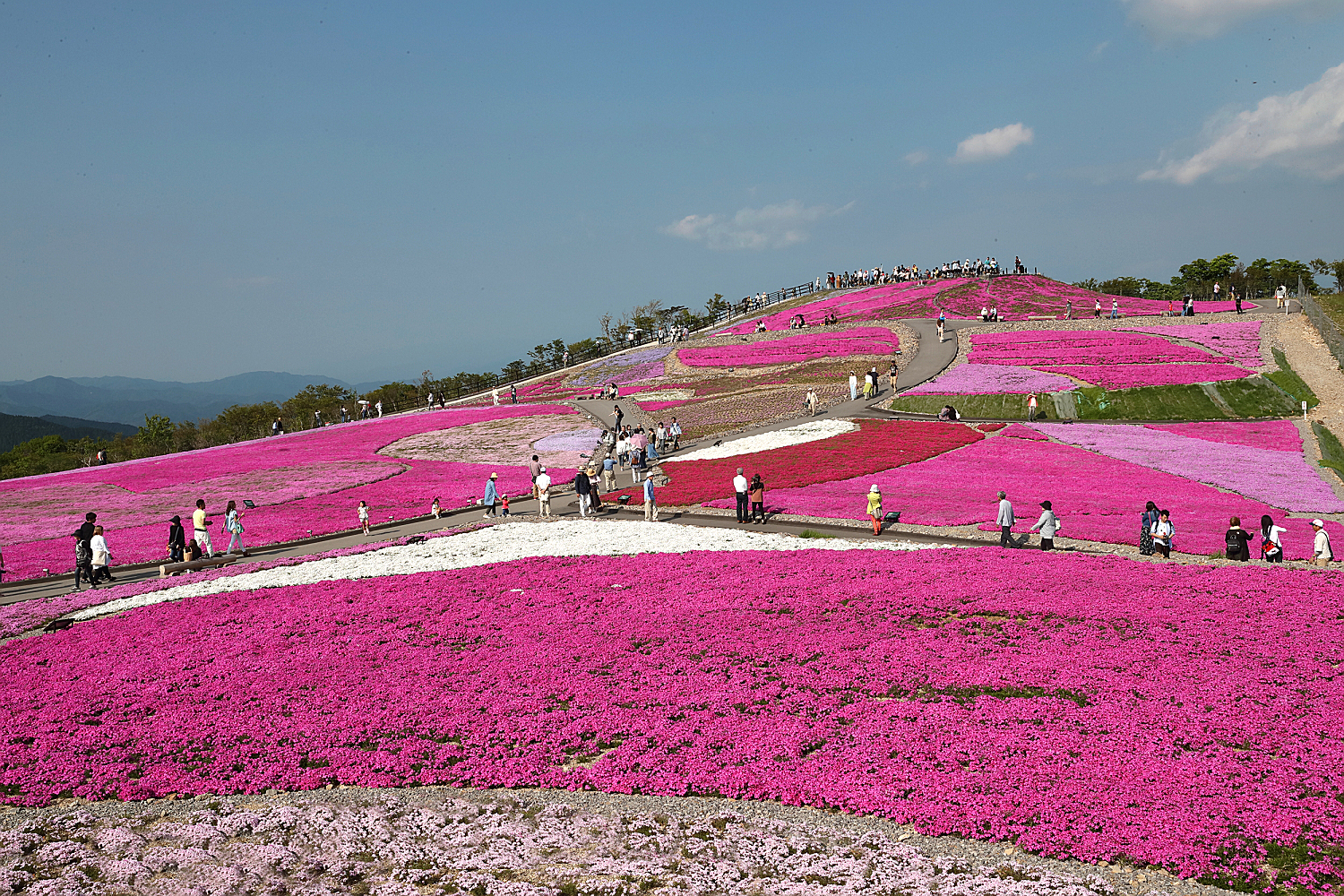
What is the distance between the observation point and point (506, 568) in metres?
25.5

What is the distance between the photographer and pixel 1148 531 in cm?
2469

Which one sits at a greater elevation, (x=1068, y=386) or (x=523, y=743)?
(x=1068, y=386)

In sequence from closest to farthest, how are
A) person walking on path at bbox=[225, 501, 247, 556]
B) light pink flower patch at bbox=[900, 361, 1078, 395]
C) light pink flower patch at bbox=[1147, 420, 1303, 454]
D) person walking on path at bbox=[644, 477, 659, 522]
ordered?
person walking on path at bbox=[225, 501, 247, 556] < person walking on path at bbox=[644, 477, 659, 522] < light pink flower patch at bbox=[1147, 420, 1303, 454] < light pink flower patch at bbox=[900, 361, 1078, 395]

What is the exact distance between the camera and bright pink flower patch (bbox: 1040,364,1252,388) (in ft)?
179

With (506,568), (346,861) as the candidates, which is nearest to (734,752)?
(346,861)

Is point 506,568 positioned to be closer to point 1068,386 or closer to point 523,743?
point 523,743

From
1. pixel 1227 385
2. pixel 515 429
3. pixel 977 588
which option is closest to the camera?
pixel 977 588

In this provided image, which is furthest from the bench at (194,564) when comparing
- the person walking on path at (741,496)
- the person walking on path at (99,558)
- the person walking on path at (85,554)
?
the person walking on path at (741,496)

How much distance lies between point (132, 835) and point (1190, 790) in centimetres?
1568

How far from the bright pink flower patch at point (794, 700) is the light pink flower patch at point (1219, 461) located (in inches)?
614

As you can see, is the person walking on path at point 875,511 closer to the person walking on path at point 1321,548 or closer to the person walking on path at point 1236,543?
the person walking on path at point 1236,543

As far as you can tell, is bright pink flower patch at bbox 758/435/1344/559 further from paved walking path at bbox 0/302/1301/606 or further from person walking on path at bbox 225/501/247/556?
person walking on path at bbox 225/501/247/556

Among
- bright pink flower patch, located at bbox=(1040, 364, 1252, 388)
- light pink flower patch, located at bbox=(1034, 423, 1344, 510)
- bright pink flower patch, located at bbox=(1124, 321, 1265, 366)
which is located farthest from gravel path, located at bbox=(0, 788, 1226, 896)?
bright pink flower patch, located at bbox=(1124, 321, 1265, 366)

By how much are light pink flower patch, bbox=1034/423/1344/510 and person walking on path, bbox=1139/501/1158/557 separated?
10.6m
